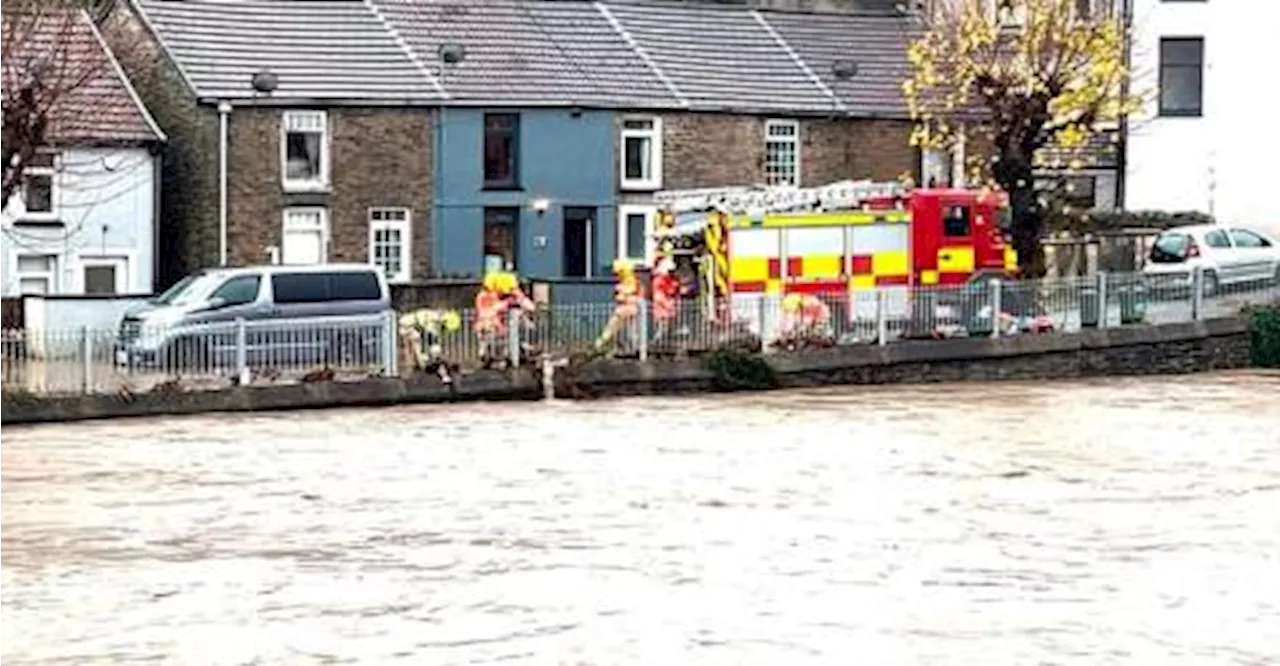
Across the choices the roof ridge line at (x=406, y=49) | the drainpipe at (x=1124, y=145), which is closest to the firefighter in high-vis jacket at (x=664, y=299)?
the roof ridge line at (x=406, y=49)

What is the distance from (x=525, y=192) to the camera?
50.6 m

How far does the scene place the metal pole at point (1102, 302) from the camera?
41.6 meters

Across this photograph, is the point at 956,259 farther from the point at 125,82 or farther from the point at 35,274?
the point at 35,274

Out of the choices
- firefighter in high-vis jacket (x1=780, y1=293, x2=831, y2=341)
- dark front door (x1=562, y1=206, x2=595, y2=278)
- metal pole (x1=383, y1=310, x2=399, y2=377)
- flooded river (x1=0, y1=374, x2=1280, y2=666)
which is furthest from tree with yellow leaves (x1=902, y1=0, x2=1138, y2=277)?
metal pole (x1=383, y1=310, x2=399, y2=377)

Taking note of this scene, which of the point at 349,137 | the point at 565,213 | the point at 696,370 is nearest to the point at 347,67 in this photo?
the point at 349,137

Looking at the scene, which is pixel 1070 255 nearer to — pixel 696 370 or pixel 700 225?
pixel 700 225

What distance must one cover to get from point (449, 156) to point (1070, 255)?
12.1 meters

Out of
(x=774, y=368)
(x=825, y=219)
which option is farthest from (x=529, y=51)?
(x=774, y=368)

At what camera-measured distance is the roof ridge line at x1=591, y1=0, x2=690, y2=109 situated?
5228cm

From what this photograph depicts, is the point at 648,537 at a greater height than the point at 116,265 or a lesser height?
lesser

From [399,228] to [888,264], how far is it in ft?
36.3

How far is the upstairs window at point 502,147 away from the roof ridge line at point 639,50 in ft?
11.6

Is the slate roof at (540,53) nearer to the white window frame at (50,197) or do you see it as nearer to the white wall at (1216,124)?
the white window frame at (50,197)

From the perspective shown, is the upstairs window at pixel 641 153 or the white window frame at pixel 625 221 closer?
the white window frame at pixel 625 221
